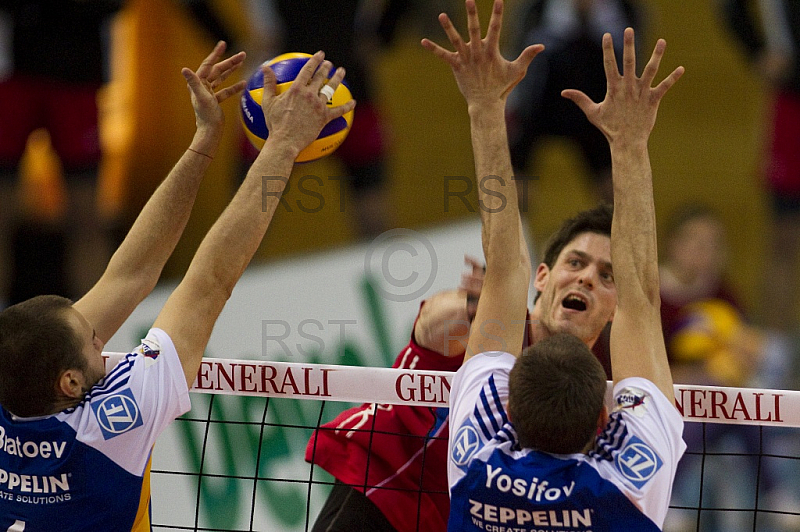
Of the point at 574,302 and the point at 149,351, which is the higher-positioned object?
the point at 574,302

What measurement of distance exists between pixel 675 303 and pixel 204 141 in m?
5.62

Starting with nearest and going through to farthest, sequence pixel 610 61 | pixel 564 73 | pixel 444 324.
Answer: pixel 610 61 → pixel 444 324 → pixel 564 73

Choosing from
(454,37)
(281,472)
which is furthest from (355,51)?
(454,37)

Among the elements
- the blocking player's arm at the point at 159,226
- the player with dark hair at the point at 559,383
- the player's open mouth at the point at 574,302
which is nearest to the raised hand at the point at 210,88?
the blocking player's arm at the point at 159,226

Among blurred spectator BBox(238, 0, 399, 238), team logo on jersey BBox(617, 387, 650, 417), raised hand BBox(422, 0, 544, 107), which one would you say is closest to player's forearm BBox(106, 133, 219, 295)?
raised hand BBox(422, 0, 544, 107)

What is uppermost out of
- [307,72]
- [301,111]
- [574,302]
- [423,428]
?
[307,72]

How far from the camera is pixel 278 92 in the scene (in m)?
3.55

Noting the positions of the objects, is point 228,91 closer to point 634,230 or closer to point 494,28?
point 494,28

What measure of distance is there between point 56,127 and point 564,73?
14.6 ft

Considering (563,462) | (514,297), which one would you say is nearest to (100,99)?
(514,297)

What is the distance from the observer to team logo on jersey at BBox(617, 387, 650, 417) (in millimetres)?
2461

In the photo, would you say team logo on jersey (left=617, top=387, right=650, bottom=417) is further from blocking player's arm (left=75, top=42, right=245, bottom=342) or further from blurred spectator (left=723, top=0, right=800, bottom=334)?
blurred spectator (left=723, top=0, right=800, bottom=334)

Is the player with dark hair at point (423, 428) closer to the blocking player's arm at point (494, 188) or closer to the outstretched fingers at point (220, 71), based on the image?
the blocking player's arm at point (494, 188)

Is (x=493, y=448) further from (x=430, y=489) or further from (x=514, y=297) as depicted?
(x=430, y=489)
